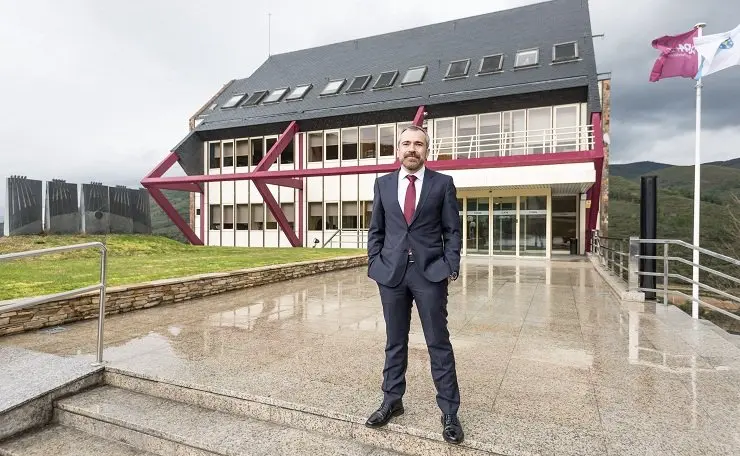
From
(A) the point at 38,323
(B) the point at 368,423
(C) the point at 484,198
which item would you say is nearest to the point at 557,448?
(B) the point at 368,423

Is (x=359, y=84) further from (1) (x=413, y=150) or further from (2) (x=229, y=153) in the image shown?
(1) (x=413, y=150)

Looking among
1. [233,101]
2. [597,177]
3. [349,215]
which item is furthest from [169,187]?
[597,177]

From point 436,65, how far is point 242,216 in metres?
15.3

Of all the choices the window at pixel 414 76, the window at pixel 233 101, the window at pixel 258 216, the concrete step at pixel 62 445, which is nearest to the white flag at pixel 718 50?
the concrete step at pixel 62 445

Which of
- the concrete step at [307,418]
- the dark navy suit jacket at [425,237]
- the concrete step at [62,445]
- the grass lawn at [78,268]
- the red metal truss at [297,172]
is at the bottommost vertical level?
the concrete step at [62,445]

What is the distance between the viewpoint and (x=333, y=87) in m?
26.2

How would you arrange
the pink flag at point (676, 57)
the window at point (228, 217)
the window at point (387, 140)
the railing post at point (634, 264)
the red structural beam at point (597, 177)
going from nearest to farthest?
the railing post at point (634, 264) → the pink flag at point (676, 57) → the red structural beam at point (597, 177) → the window at point (387, 140) → the window at point (228, 217)

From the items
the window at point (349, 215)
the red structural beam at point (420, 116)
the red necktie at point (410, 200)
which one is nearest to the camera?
the red necktie at point (410, 200)

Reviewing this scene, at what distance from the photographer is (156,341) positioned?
16.2ft

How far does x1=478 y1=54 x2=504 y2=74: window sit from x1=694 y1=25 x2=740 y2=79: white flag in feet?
41.2

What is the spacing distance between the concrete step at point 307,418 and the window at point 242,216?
24.1 metres

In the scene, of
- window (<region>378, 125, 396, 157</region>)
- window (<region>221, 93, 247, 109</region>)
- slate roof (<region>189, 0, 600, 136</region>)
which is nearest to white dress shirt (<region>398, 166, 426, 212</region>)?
slate roof (<region>189, 0, 600, 136</region>)

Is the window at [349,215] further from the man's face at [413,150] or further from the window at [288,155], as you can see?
the man's face at [413,150]

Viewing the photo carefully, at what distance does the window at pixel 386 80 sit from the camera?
79.9 ft
